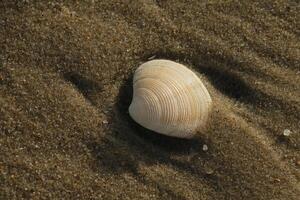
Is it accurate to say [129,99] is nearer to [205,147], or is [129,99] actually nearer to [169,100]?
[169,100]

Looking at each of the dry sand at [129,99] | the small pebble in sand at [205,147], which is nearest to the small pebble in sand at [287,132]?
the dry sand at [129,99]

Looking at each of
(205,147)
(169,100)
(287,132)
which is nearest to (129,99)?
(169,100)

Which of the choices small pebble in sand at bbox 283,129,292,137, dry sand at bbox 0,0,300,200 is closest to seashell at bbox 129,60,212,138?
dry sand at bbox 0,0,300,200

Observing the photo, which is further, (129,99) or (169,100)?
(129,99)

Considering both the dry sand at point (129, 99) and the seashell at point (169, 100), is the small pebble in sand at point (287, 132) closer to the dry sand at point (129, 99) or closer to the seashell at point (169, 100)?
the dry sand at point (129, 99)

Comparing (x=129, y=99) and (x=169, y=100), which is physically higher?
(x=169, y=100)

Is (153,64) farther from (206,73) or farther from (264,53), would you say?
(264,53)

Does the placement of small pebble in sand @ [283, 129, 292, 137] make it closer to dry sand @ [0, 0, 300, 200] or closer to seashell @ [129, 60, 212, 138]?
dry sand @ [0, 0, 300, 200]

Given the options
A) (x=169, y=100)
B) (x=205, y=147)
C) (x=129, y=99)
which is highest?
(x=169, y=100)
